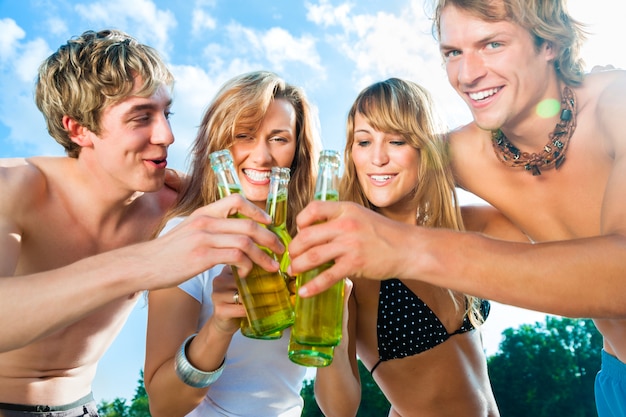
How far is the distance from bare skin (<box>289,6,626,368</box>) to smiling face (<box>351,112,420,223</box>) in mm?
424

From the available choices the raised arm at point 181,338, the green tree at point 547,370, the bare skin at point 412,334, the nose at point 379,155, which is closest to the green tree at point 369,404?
the green tree at point 547,370

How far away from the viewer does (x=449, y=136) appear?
4602 mm

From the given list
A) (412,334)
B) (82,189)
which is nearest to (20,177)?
(82,189)

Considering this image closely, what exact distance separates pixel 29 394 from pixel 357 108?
3.08 meters

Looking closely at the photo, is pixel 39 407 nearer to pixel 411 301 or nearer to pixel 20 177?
pixel 20 177

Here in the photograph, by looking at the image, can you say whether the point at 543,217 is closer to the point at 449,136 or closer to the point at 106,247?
the point at 449,136

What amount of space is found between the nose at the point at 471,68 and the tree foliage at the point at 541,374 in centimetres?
3146

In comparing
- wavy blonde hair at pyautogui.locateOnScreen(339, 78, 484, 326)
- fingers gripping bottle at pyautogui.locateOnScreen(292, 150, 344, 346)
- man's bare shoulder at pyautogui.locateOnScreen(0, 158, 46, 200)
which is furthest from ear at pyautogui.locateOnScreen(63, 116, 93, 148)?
fingers gripping bottle at pyautogui.locateOnScreen(292, 150, 344, 346)

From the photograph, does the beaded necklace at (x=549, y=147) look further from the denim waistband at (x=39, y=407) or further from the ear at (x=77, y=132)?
the denim waistband at (x=39, y=407)

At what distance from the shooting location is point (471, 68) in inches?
150

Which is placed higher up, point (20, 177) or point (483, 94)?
point (20, 177)

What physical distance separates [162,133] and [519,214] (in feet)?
8.50

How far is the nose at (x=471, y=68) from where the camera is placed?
12.5 ft

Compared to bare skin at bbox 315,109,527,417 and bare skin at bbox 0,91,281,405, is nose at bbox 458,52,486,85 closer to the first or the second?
bare skin at bbox 315,109,527,417
